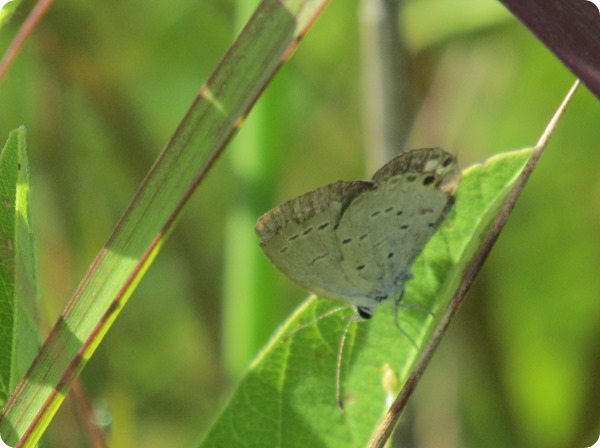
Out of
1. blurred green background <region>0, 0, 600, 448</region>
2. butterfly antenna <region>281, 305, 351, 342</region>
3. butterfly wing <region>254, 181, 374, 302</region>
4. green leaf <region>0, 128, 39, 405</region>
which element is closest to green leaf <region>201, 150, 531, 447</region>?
butterfly antenna <region>281, 305, 351, 342</region>

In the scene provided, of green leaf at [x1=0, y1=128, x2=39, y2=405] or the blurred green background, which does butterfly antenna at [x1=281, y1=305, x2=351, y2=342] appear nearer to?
green leaf at [x1=0, y1=128, x2=39, y2=405]

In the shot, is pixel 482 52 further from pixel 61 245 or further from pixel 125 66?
pixel 61 245

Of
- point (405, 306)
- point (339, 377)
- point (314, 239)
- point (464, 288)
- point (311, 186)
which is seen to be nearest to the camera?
point (464, 288)

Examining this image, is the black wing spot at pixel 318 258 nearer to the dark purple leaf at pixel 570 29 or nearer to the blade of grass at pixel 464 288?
the blade of grass at pixel 464 288

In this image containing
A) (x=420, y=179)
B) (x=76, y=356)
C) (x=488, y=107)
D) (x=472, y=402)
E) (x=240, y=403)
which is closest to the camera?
(x=76, y=356)

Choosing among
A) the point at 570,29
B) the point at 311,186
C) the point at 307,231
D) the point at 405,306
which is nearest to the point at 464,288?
the point at 570,29

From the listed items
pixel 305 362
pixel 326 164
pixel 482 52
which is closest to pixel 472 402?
pixel 326 164

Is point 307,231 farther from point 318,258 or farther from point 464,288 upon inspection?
point 464,288

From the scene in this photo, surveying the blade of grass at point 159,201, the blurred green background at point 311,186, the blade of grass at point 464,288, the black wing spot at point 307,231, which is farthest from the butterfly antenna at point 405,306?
the blurred green background at point 311,186
